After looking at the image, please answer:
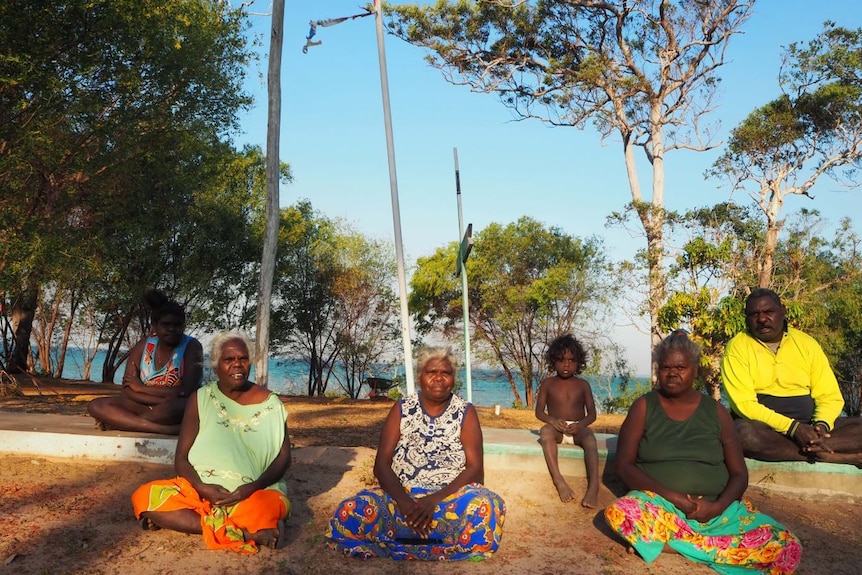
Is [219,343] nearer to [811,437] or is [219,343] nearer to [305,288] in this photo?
[811,437]

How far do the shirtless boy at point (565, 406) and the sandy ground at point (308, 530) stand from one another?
302 mm

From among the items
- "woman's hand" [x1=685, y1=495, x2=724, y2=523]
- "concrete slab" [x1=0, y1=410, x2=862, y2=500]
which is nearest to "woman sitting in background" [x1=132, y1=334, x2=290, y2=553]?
"concrete slab" [x1=0, y1=410, x2=862, y2=500]

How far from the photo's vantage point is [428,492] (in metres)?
4.16

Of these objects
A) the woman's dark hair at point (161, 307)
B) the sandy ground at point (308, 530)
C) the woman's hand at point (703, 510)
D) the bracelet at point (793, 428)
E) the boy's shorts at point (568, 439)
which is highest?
the woman's dark hair at point (161, 307)

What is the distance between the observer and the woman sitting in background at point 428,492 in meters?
4.00

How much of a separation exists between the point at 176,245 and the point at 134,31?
827 cm

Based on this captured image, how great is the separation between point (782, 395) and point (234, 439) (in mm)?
4050

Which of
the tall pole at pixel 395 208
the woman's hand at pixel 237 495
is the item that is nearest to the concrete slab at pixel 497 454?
the woman's hand at pixel 237 495

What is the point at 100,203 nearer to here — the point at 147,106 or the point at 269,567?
the point at 147,106

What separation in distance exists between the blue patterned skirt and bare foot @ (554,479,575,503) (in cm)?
134

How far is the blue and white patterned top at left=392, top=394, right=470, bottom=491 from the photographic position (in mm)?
4270

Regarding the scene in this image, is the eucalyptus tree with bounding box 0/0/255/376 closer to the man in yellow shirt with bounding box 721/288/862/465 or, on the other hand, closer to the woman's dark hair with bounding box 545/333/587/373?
the woman's dark hair with bounding box 545/333/587/373

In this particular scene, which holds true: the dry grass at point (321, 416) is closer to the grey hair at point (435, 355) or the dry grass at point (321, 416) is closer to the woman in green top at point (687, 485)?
the grey hair at point (435, 355)

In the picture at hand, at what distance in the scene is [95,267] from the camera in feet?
38.8
